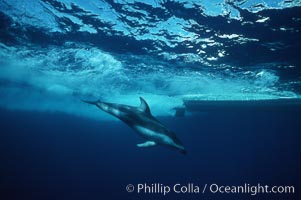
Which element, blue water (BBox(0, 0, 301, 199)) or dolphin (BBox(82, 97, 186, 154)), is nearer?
dolphin (BBox(82, 97, 186, 154))

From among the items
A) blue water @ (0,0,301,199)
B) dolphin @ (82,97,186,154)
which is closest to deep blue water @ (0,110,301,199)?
blue water @ (0,0,301,199)

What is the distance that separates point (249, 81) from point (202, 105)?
1163 centimetres

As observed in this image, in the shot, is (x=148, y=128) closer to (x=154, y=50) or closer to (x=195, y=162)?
(x=154, y=50)

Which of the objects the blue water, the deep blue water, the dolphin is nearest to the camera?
the dolphin

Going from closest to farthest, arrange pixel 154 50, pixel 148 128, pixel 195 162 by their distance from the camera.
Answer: pixel 148 128 → pixel 154 50 → pixel 195 162

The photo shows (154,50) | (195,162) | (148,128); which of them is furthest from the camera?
(195,162)

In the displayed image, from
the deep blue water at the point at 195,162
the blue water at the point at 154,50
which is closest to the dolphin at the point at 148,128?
the blue water at the point at 154,50

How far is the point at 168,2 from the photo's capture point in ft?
35.1

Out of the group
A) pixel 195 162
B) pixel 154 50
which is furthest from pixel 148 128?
pixel 195 162

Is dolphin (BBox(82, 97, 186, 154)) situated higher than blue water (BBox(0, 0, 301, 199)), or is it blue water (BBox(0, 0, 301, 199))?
blue water (BBox(0, 0, 301, 199))

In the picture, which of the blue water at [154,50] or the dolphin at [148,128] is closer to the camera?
the dolphin at [148,128]

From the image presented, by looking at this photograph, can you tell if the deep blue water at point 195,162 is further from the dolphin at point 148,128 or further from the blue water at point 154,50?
the dolphin at point 148,128

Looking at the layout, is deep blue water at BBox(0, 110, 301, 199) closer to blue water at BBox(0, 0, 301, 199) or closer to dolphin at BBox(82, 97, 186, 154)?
blue water at BBox(0, 0, 301, 199)

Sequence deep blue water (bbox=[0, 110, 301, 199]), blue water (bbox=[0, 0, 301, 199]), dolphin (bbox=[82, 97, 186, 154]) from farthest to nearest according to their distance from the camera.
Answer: deep blue water (bbox=[0, 110, 301, 199]) < blue water (bbox=[0, 0, 301, 199]) < dolphin (bbox=[82, 97, 186, 154])
